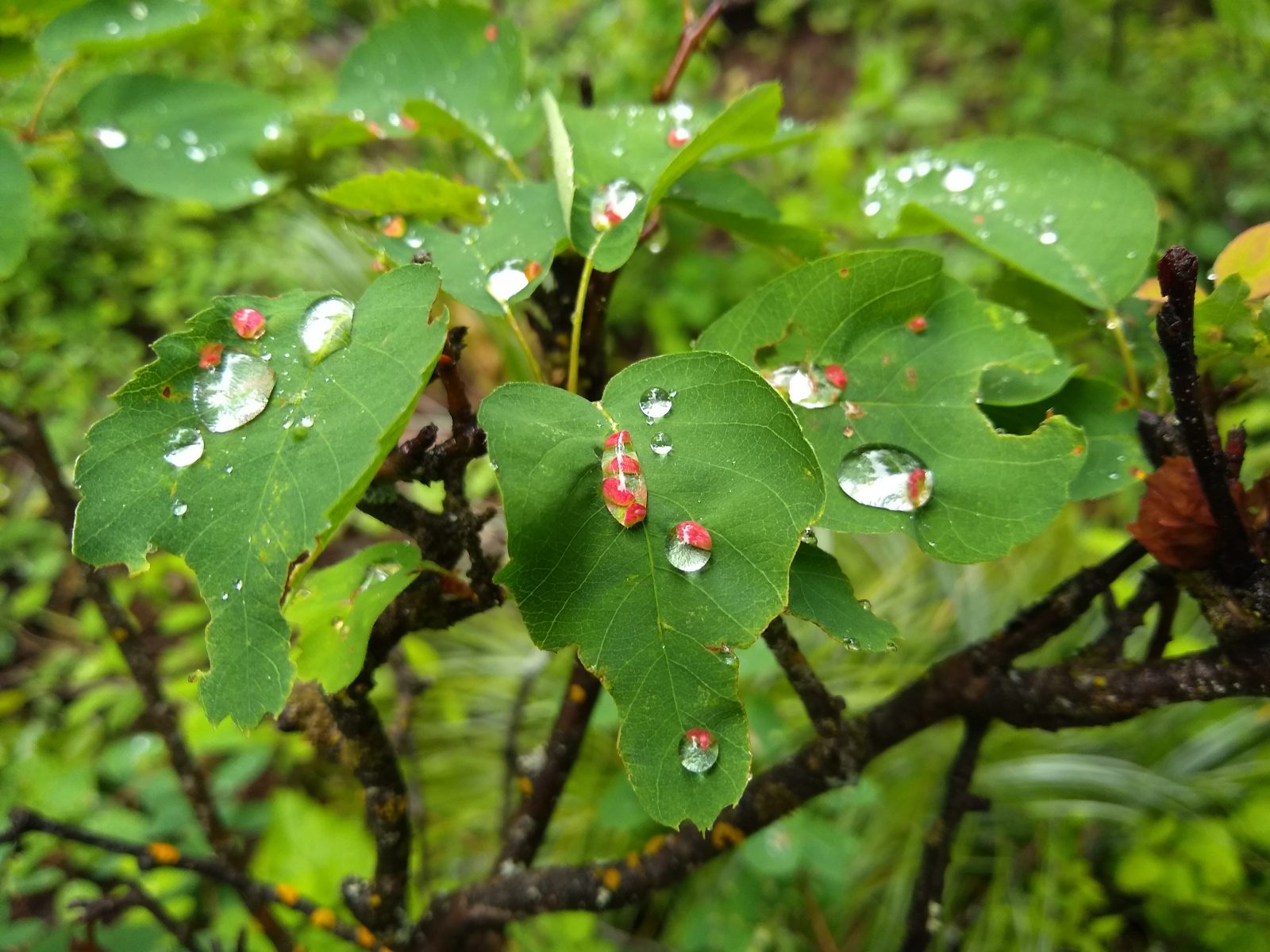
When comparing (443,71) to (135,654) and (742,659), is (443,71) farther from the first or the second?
→ (742,659)

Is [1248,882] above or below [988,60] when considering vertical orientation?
below

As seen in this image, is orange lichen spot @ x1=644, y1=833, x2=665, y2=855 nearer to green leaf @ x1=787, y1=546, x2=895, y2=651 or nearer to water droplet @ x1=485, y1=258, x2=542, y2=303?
green leaf @ x1=787, y1=546, x2=895, y2=651

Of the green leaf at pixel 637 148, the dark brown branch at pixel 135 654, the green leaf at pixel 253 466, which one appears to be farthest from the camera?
the dark brown branch at pixel 135 654

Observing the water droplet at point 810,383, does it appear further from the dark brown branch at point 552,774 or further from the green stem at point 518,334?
the dark brown branch at point 552,774

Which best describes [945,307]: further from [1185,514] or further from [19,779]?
[19,779]

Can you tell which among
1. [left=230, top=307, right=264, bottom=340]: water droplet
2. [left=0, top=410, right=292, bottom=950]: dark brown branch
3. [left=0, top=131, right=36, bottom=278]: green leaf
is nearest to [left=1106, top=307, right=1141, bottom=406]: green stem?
[left=230, top=307, right=264, bottom=340]: water droplet

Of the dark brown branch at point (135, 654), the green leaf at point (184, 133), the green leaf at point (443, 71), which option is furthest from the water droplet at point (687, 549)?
the dark brown branch at point (135, 654)

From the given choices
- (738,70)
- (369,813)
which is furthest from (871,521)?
(738,70)

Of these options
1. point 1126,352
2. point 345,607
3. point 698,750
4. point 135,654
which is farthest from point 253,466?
point 135,654
